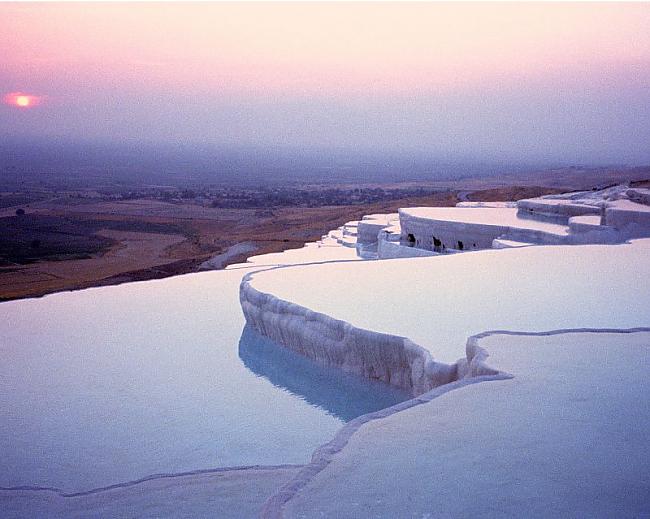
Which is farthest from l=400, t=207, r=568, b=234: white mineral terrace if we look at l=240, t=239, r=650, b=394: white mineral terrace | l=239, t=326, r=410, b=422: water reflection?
l=239, t=326, r=410, b=422: water reflection

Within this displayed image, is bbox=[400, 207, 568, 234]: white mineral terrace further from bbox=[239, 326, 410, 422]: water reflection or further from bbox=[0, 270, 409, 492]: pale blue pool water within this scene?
bbox=[239, 326, 410, 422]: water reflection

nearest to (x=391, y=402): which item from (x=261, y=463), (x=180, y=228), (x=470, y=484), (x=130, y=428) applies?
(x=261, y=463)

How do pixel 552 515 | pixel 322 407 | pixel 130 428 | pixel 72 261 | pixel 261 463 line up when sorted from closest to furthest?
1. pixel 552 515
2. pixel 261 463
3. pixel 130 428
4. pixel 322 407
5. pixel 72 261

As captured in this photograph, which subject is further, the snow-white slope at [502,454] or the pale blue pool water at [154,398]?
the pale blue pool water at [154,398]

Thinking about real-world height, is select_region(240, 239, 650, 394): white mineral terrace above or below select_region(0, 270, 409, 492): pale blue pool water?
above

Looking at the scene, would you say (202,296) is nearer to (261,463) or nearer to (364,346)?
(364,346)

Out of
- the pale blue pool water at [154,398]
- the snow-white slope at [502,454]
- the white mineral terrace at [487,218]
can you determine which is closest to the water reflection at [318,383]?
the pale blue pool water at [154,398]

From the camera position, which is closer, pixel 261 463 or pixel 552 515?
pixel 552 515

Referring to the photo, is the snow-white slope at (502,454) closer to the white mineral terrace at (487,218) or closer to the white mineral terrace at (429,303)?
the white mineral terrace at (429,303)
